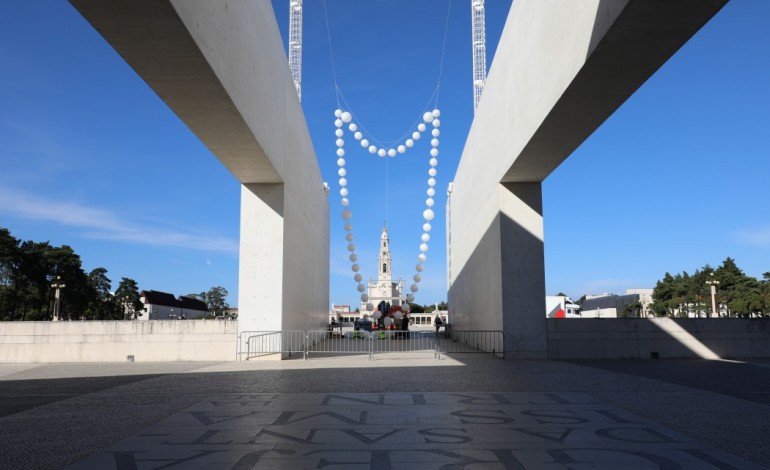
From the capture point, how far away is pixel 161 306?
132 metres

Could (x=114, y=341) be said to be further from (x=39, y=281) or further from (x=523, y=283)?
(x=39, y=281)

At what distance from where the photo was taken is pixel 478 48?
100.0 feet

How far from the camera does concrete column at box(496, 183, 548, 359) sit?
50.9 ft

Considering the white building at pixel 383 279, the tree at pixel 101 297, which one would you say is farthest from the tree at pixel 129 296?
the white building at pixel 383 279

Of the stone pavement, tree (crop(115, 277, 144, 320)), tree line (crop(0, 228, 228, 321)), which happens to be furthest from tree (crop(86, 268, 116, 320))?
the stone pavement

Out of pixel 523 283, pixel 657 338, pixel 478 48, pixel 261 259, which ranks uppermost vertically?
pixel 478 48

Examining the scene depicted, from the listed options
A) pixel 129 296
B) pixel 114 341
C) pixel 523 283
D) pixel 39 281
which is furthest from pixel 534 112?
pixel 129 296

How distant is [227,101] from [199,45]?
2028 millimetres

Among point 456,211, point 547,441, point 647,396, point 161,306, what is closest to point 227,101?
point 547,441

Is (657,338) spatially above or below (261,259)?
below

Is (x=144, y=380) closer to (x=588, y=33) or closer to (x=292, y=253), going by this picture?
(x=292, y=253)

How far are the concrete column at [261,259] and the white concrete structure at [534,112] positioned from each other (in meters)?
5.99

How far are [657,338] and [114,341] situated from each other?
49.1 feet

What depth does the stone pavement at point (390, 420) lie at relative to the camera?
5.14 meters
